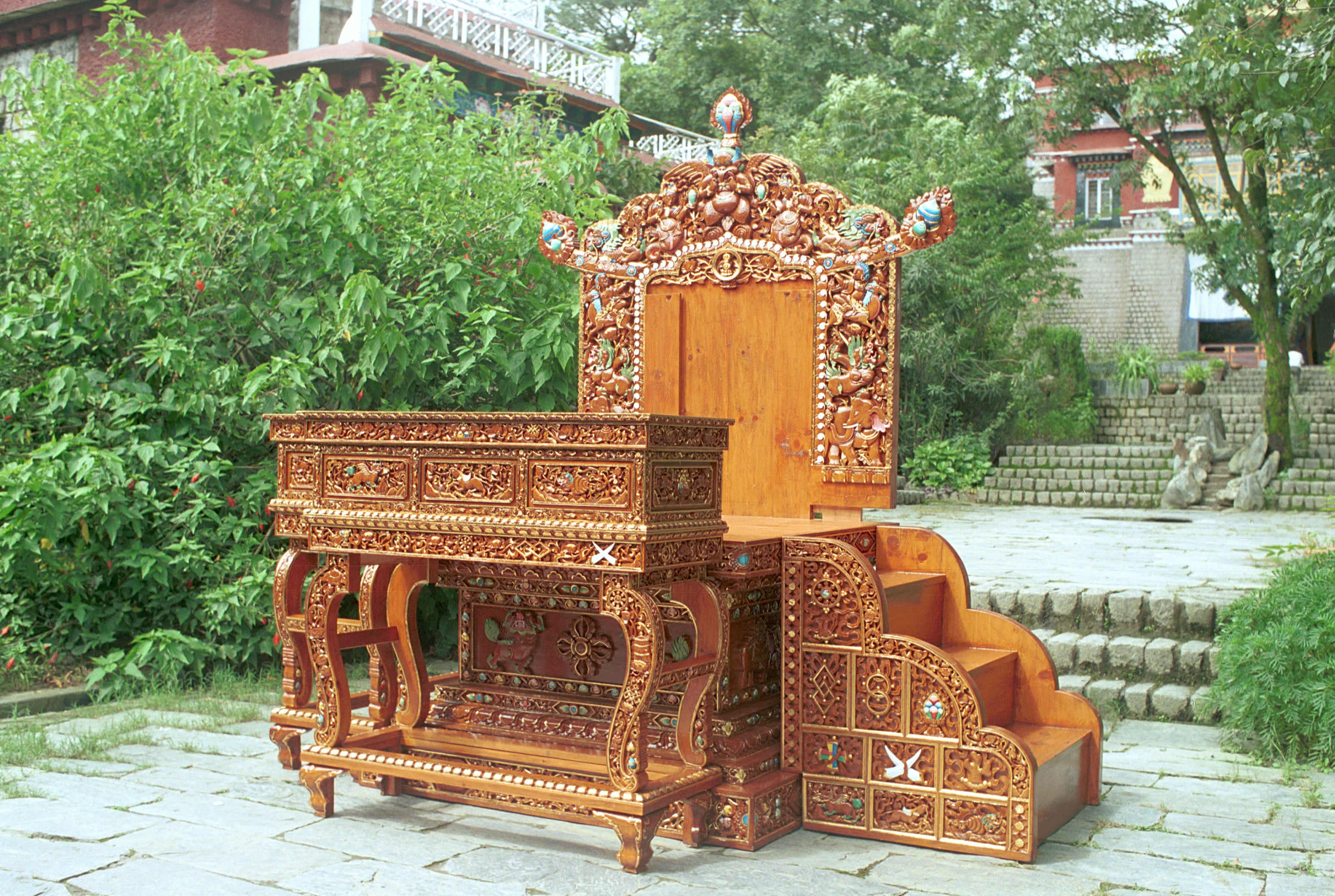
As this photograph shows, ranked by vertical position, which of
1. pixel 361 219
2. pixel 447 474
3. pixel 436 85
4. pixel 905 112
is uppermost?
pixel 905 112

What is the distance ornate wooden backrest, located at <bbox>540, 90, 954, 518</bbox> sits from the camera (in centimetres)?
404

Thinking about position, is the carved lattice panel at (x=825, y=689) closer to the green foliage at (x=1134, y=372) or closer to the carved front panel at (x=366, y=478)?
the carved front panel at (x=366, y=478)

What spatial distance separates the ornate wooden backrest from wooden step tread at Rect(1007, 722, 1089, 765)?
0.88m

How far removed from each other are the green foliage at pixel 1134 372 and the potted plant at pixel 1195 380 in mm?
437

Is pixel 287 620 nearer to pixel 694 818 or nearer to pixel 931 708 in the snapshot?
pixel 694 818

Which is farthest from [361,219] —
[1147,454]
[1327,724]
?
[1147,454]

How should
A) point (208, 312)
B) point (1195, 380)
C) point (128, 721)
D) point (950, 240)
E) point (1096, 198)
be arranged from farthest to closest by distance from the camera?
point (1096, 198), point (1195, 380), point (950, 240), point (208, 312), point (128, 721)

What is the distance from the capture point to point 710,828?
11.3ft

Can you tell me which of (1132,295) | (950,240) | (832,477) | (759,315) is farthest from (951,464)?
(1132,295)

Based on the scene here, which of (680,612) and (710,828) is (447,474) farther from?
(710,828)

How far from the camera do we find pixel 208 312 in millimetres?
5891

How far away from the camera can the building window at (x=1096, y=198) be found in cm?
2684

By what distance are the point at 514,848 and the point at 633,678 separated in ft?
2.09

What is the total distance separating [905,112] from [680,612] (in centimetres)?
1544
